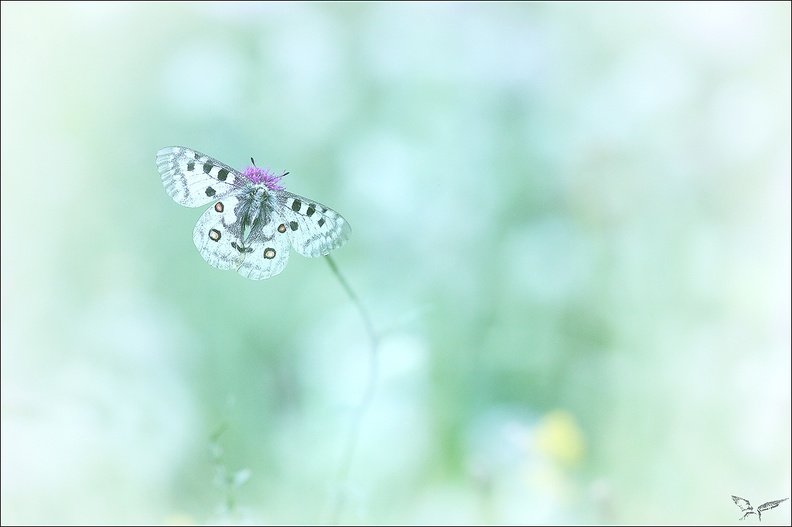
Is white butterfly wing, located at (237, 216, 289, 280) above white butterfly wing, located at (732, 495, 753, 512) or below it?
above

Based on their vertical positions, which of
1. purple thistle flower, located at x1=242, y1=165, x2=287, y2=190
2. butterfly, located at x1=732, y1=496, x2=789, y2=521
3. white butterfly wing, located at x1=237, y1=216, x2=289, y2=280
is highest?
purple thistle flower, located at x1=242, y1=165, x2=287, y2=190

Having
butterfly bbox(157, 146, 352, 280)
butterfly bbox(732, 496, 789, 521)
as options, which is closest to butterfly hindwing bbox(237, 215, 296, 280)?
butterfly bbox(157, 146, 352, 280)

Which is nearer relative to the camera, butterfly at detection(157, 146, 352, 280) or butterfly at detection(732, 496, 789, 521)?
butterfly at detection(157, 146, 352, 280)

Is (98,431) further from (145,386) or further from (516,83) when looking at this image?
(516,83)

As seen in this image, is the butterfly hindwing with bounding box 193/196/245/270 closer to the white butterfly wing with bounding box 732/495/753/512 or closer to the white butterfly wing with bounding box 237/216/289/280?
the white butterfly wing with bounding box 237/216/289/280

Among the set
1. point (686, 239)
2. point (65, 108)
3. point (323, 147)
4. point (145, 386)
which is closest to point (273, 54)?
point (323, 147)

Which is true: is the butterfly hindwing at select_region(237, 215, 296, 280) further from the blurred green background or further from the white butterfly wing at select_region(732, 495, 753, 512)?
the white butterfly wing at select_region(732, 495, 753, 512)

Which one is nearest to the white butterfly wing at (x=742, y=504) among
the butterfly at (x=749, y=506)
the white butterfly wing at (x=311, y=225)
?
the butterfly at (x=749, y=506)

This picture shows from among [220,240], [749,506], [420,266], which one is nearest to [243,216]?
[220,240]

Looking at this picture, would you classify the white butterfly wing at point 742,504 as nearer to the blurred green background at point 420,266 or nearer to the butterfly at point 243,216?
the blurred green background at point 420,266
